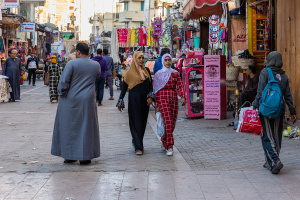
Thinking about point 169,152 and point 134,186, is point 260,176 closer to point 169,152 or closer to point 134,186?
point 134,186

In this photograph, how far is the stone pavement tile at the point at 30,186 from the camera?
625cm

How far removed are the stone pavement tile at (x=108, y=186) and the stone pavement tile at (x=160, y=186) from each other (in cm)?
36

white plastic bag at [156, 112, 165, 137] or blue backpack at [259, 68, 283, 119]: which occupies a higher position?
blue backpack at [259, 68, 283, 119]

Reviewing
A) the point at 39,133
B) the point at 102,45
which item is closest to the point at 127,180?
the point at 39,133

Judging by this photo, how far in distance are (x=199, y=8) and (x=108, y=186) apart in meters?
7.96

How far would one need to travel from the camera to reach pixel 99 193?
6.32m

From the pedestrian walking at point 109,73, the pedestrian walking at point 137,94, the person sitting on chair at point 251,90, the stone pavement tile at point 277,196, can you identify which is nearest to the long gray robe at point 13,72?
the pedestrian walking at point 109,73

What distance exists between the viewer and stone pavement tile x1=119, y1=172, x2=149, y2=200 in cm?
621

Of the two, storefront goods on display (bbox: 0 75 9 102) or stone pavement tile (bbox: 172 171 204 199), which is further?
storefront goods on display (bbox: 0 75 9 102)

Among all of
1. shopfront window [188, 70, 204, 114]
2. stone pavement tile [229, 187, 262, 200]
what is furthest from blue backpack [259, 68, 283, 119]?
shopfront window [188, 70, 204, 114]

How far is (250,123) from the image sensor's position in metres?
11.4

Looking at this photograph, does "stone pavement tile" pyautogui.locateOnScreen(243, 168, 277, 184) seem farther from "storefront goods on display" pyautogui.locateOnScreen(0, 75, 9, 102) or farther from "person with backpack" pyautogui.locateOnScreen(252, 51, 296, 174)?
"storefront goods on display" pyautogui.locateOnScreen(0, 75, 9, 102)

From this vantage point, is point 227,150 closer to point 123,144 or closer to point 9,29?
point 123,144

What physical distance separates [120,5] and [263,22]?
7727 centimetres
